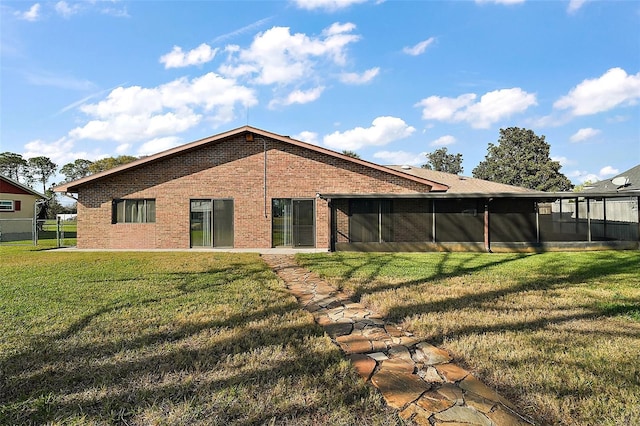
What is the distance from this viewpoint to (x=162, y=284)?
672 cm

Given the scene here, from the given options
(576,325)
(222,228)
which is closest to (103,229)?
(222,228)

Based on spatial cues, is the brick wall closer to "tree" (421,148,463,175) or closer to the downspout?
the downspout

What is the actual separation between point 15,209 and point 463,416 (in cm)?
2698

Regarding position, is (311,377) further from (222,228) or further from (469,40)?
(469,40)

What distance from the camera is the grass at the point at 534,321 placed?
263cm

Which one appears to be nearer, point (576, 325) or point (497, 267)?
point (576, 325)

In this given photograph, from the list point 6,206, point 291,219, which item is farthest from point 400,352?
point 6,206

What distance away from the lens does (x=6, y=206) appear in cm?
2020

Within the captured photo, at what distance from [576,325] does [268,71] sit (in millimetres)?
13665

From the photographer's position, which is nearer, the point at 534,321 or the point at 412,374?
the point at 412,374

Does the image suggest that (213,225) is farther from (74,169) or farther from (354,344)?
(74,169)

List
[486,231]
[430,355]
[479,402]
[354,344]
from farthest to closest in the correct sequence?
[486,231] → [354,344] → [430,355] → [479,402]

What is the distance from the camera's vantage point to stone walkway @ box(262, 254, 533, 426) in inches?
96.2

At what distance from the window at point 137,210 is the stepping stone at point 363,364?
41.0 feet
